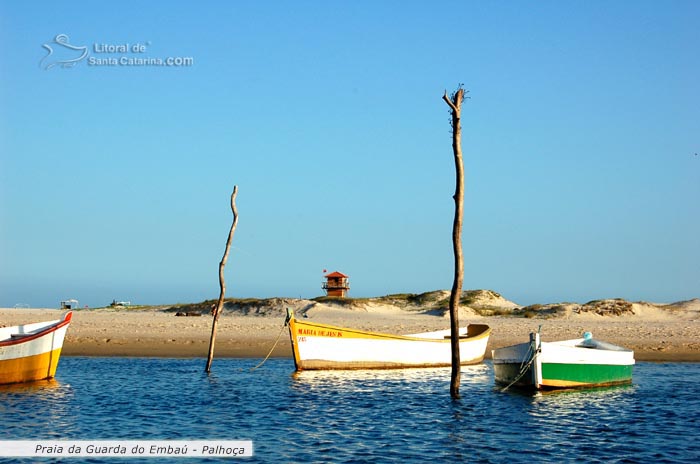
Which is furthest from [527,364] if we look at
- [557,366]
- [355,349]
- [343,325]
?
[343,325]

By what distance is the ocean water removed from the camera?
15.1 m

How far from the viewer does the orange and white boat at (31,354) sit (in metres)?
22.4

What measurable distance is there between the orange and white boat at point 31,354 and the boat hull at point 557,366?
14005 millimetres

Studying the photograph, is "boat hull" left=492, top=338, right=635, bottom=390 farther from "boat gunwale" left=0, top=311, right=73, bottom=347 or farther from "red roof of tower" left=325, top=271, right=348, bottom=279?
"red roof of tower" left=325, top=271, right=348, bottom=279

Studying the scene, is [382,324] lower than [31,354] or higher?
higher

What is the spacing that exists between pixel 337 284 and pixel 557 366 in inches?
2252

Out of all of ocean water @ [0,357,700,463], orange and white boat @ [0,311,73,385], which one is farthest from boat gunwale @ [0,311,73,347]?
ocean water @ [0,357,700,463]

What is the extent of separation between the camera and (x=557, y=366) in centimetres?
2239

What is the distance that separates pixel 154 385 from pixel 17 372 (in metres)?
4.14

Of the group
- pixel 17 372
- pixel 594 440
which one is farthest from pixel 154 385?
pixel 594 440

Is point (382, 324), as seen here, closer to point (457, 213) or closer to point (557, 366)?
point (557, 366)

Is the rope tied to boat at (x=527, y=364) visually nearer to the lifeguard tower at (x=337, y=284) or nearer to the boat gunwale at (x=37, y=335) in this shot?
the boat gunwale at (x=37, y=335)

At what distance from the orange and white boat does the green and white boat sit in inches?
551

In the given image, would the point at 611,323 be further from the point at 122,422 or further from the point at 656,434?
the point at 122,422
